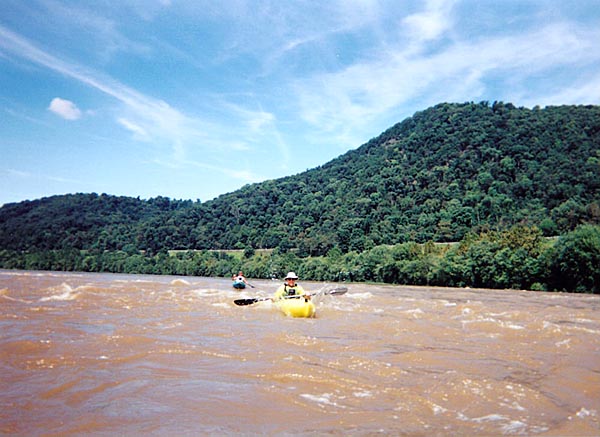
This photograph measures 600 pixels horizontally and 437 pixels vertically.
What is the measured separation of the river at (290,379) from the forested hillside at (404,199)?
62.0m

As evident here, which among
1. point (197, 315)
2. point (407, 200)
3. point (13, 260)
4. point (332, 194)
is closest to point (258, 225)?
point (332, 194)

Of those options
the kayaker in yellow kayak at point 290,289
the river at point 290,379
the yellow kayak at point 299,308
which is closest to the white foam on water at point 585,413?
the river at point 290,379

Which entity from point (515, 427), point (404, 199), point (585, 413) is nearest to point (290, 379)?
Answer: point (515, 427)

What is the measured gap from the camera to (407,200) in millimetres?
106188

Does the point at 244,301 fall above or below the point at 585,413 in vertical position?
above

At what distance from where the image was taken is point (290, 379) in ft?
26.0

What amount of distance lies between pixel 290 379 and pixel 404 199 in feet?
338

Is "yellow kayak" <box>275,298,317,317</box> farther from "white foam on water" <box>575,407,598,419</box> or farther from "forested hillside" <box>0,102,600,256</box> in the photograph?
"forested hillside" <box>0,102,600,256</box>

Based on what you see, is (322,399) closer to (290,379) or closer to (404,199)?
(290,379)

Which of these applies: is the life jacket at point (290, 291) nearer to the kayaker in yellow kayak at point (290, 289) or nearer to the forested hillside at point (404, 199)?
the kayaker in yellow kayak at point (290, 289)

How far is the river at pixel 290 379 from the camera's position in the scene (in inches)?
225

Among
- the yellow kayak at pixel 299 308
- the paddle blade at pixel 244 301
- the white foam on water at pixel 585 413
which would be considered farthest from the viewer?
the paddle blade at pixel 244 301

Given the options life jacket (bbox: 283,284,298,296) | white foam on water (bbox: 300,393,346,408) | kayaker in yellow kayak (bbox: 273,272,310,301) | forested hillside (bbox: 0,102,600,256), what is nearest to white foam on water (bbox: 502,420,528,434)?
white foam on water (bbox: 300,393,346,408)

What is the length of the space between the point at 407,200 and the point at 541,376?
328 feet
